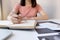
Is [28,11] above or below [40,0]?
below

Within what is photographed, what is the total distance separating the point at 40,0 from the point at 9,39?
1.99 meters

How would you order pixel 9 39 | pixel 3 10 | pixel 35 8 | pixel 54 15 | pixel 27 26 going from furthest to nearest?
pixel 54 15, pixel 3 10, pixel 35 8, pixel 27 26, pixel 9 39

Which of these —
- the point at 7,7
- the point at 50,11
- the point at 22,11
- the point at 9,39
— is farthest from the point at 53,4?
the point at 9,39

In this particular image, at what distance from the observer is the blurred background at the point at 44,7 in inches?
93.1

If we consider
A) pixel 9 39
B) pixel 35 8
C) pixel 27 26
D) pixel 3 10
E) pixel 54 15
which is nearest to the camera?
pixel 9 39

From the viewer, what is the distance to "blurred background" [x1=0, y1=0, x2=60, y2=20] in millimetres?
2365

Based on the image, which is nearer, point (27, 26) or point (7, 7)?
point (27, 26)

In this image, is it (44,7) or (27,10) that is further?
(44,7)

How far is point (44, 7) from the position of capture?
2.48 m

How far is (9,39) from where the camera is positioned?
1.77 feet

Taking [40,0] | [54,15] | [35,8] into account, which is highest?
[40,0]

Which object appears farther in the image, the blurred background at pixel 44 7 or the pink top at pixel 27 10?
the blurred background at pixel 44 7

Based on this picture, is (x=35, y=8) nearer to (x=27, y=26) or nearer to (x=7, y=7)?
(x=7, y=7)

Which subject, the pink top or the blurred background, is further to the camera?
the blurred background
